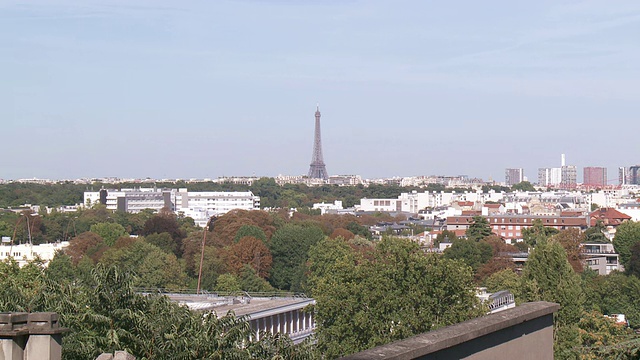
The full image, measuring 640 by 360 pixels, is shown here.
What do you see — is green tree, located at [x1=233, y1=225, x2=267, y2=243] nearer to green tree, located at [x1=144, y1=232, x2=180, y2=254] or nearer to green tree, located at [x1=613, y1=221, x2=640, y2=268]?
green tree, located at [x1=144, y1=232, x2=180, y2=254]

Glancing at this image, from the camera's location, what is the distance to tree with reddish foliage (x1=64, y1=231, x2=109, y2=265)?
6756 cm

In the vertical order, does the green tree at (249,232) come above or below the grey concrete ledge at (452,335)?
below

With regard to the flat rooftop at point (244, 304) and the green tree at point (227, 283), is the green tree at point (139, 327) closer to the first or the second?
the flat rooftop at point (244, 304)

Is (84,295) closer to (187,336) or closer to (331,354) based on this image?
(187,336)

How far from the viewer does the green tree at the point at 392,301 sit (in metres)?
26.2

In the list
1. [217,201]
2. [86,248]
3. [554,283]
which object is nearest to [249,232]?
[86,248]

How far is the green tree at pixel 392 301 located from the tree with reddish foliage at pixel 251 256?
37545 millimetres

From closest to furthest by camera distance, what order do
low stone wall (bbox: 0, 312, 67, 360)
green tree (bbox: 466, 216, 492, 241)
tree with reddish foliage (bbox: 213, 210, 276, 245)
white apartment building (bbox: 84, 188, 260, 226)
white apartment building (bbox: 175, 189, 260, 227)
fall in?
low stone wall (bbox: 0, 312, 67, 360)
tree with reddish foliage (bbox: 213, 210, 276, 245)
green tree (bbox: 466, 216, 492, 241)
white apartment building (bbox: 84, 188, 260, 226)
white apartment building (bbox: 175, 189, 260, 227)

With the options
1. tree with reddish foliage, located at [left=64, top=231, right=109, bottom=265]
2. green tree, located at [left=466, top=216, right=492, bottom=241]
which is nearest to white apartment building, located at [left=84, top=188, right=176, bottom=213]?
green tree, located at [left=466, top=216, right=492, bottom=241]

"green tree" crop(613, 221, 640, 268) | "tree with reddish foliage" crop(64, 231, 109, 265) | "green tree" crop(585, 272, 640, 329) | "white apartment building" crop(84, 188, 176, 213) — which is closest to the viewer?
"green tree" crop(585, 272, 640, 329)

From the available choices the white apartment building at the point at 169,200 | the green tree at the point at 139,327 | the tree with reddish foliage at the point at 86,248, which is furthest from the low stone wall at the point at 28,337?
the white apartment building at the point at 169,200

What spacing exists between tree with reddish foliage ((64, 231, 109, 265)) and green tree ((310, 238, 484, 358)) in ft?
132

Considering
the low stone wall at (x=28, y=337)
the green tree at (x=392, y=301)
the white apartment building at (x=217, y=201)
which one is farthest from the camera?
the white apartment building at (x=217, y=201)

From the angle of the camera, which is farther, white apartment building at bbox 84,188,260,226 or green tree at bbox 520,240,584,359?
white apartment building at bbox 84,188,260,226
